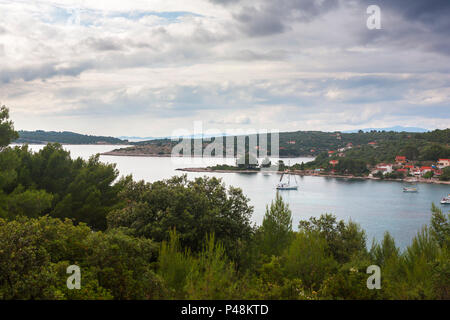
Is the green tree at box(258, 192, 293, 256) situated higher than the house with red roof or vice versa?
the house with red roof

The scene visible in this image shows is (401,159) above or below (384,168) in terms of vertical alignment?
above

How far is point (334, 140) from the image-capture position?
113 m

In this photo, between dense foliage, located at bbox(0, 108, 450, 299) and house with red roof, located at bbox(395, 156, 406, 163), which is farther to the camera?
house with red roof, located at bbox(395, 156, 406, 163)

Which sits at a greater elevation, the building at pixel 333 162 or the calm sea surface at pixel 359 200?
the building at pixel 333 162

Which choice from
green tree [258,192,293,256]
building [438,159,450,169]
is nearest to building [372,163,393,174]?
building [438,159,450,169]

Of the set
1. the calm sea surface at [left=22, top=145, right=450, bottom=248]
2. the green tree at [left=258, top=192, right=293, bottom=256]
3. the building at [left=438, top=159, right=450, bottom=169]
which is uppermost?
the building at [left=438, top=159, right=450, bottom=169]

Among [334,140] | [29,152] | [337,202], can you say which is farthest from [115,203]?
[334,140]

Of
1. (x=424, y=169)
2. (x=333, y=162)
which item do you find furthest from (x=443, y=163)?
(x=333, y=162)

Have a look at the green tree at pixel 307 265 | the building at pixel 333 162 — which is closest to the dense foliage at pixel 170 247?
the green tree at pixel 307 265

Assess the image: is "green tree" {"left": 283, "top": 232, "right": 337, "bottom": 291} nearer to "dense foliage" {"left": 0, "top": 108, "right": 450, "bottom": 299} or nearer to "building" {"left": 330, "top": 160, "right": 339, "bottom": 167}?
"dense foliage" {"left": 0, "top": 108, "right": 450, "bottom": 299}

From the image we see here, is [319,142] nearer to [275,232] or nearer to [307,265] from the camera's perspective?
[275,232]

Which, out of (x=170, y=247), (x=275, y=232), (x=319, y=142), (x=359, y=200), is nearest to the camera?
(x=170, y=247)

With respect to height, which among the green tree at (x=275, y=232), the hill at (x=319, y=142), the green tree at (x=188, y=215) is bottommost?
the green tree at (x=275, y=232)

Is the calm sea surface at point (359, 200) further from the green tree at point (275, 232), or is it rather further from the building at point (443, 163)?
the green tree at point (275, 232)
